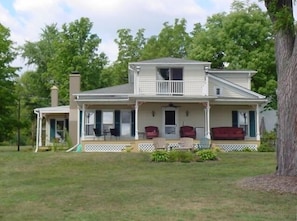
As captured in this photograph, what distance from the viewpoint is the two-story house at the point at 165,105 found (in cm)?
2566

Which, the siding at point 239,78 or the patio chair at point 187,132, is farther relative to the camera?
the siding at point 239,78

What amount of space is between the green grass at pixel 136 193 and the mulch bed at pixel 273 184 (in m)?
0.38

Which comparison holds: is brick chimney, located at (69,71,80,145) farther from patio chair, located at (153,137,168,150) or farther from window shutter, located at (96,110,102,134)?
patio chair, located at (153,137,168,150)

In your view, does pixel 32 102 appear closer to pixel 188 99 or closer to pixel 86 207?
pixel 188 99

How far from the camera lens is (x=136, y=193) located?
10.7 metres

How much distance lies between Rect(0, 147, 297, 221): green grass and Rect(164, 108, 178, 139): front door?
8754 millimetres

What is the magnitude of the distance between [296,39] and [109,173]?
24.1 ft

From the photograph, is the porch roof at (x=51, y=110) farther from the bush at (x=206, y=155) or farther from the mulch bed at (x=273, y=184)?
the mulch bed at (x=273, y=184)

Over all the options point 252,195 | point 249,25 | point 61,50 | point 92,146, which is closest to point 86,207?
point 252,195

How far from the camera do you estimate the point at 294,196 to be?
10109 millimetres

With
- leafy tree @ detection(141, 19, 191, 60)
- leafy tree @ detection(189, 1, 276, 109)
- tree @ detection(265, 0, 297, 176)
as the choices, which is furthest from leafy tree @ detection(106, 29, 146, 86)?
tree @ detection(265, 0, 297, 176)

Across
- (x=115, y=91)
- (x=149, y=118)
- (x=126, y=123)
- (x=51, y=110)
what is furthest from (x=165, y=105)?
(x=51, y=110)

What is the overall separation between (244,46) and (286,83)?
2738 centimetres

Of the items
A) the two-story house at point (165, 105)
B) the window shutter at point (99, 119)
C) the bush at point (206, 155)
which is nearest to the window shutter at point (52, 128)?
the two-story house at point (165, 105)
